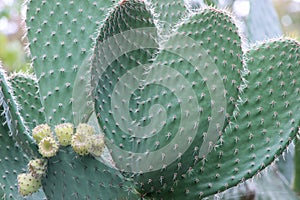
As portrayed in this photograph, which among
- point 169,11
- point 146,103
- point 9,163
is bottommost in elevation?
point 9,163

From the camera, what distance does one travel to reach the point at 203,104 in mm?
1067

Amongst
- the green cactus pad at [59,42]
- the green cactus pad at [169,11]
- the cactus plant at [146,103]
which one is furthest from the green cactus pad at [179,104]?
the green cactus pad at [169,11]

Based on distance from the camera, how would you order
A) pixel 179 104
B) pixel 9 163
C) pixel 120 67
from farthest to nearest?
pixel 9 163 < pixel 120 67 < pixel 179 104

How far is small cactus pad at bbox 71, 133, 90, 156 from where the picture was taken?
1.11m

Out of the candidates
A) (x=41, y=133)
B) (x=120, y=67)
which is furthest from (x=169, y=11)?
(x=41, y=133)

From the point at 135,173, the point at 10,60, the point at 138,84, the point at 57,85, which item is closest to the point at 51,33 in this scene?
the point at 57,85

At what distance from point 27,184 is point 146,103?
34 cm

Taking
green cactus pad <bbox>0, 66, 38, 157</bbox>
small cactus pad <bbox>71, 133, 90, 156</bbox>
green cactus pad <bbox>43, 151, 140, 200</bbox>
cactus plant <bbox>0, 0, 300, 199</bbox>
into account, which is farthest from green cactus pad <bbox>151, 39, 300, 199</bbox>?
green cactus pad <bbox>0, 66, 38, 157</bbox>

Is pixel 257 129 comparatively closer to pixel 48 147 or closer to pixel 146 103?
pixel 146 103

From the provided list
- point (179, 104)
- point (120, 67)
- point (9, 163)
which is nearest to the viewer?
point (179, 104)

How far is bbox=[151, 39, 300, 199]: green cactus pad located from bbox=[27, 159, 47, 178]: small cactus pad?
286mm

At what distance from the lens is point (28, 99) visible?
4.52 feet

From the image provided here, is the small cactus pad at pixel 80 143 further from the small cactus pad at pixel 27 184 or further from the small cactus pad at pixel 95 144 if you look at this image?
the small cactus pad at pixel 27 184

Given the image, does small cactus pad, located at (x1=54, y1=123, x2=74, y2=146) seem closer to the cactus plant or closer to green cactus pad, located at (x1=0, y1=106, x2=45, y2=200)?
the cactus plant
